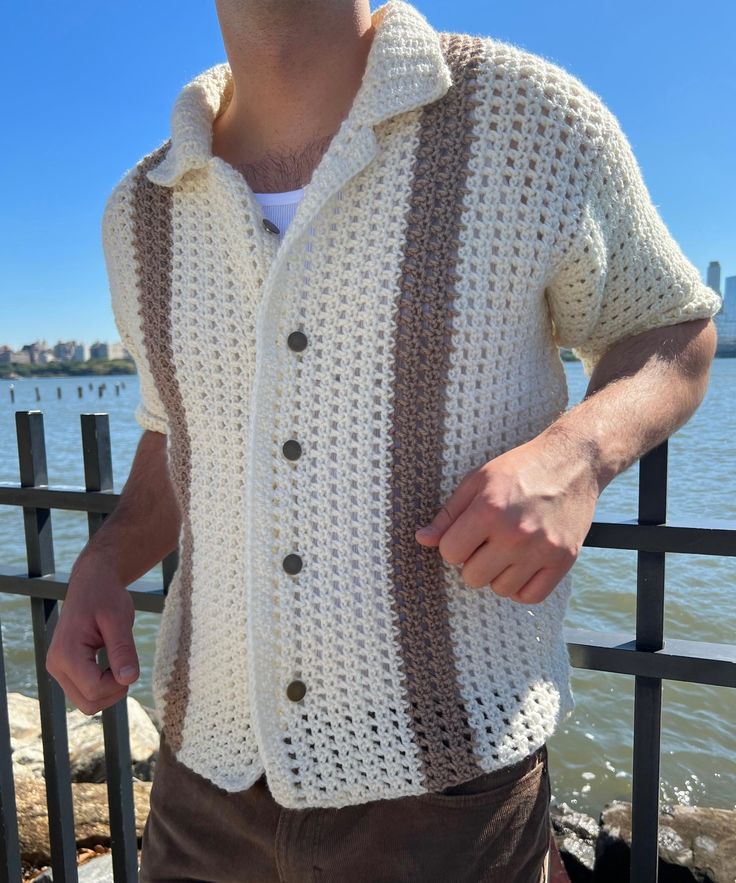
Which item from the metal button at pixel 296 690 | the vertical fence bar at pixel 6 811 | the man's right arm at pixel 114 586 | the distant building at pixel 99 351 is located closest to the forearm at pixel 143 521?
the man's right arm at pixel 114 586

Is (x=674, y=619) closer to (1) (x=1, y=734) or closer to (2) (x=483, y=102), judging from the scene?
(1) (x=1, y=734)

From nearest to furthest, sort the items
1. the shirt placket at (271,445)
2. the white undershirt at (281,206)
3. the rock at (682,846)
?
1. the shirt placket at (271,445)
2. the white undershirt at (281,206)
3. the rock at (682,846)

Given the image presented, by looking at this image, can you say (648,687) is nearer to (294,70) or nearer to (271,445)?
(271,445)

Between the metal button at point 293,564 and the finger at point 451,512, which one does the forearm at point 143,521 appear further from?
the finger at point 451,512

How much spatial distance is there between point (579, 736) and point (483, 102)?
208 inches

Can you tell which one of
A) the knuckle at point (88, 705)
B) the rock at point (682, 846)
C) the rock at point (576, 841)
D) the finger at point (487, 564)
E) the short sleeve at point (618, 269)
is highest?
the short sleeve at point (618, 269)

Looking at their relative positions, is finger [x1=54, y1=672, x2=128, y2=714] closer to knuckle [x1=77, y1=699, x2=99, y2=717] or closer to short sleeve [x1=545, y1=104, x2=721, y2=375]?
knuckle [x1=77, y1=699, x2=99, y2=717]

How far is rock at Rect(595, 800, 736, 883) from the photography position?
121 inches

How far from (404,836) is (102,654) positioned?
0.93m

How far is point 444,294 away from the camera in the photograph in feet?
3.45

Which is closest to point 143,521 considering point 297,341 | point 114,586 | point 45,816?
point 114,586

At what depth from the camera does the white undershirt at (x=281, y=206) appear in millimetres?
1196

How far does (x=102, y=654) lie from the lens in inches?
67.9

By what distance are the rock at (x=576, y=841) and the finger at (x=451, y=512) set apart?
2979mm
